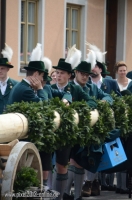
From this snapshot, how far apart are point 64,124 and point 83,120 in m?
0.62

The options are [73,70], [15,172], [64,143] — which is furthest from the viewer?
[73,70]

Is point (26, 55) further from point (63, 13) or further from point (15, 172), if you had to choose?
point (15, 172)

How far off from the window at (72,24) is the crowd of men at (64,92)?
29.1 ft

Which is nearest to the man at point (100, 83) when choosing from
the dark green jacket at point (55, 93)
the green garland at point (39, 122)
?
A: the dark green jacket at point (55, 93)

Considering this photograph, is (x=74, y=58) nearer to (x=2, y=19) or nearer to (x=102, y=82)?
(x=102, y=82)

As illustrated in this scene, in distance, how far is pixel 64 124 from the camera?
9.14m

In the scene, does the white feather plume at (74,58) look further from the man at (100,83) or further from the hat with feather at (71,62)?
the man at (100,83)

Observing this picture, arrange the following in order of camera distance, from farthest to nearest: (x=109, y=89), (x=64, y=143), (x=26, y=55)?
(x=26, y=55) → (x=109, y=89) → (x=64, y=143)

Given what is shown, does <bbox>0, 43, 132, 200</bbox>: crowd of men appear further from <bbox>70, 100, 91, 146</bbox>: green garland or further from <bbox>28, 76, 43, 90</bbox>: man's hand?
<bbox>70, 100, 91, 146</bbox>: green garland

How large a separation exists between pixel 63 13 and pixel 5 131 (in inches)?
508

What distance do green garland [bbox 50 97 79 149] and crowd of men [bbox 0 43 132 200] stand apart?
176mm

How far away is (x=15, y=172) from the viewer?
732cm

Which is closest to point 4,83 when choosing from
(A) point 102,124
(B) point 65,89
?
(B) point 65,89

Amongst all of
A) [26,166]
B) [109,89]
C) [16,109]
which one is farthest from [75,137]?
[109,89]
